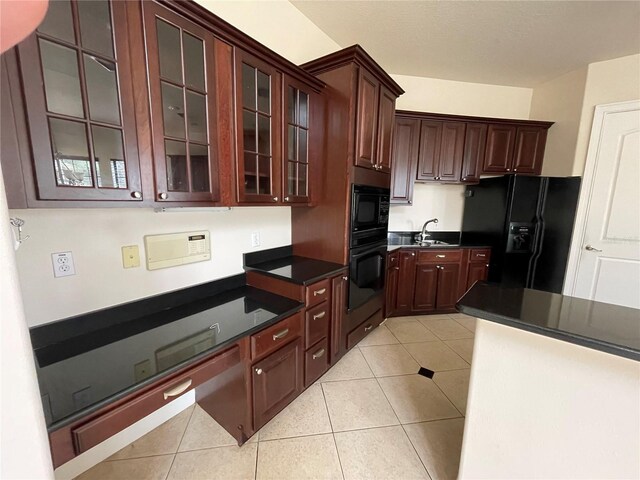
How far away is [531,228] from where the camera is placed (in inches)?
111

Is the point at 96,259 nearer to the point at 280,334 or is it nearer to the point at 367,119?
the point at 280,334

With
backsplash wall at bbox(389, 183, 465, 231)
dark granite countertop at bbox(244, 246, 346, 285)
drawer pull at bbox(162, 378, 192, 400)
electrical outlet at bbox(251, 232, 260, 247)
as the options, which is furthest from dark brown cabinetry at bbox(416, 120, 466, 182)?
drawer pull at bbox(162, 378, 192, 400)

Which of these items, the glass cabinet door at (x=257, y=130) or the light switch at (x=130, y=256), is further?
the glass cabinet door at (x=257, y=130)

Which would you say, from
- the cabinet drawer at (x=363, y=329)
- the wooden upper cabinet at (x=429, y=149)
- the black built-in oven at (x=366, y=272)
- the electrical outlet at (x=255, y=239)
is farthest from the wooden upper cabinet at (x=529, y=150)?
the electrical outlet at (x=255, y=239)

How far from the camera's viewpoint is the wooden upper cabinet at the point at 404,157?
9.34ft

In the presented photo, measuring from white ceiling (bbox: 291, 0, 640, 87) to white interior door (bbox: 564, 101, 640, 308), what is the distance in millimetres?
679

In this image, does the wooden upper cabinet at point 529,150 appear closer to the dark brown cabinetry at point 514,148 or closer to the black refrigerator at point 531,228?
the dark brown cabinetry at point 514,148

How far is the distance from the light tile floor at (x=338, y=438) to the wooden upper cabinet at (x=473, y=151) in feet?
6.99

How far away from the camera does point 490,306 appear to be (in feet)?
3.16

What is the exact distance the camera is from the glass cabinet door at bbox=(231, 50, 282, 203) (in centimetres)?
139

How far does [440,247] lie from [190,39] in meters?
2.86

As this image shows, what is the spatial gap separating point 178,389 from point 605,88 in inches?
173

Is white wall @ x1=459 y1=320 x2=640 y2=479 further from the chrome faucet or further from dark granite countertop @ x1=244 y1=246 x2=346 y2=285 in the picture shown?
the chrome faucet

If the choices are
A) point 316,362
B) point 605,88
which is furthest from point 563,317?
point 605,88
